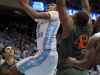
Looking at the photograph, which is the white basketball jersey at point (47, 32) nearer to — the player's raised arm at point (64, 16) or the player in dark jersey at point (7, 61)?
the player's raised arm at point (64, 16)

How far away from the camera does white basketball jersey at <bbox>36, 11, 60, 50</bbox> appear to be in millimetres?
3716

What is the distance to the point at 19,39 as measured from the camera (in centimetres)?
1475

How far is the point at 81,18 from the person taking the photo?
325 centimetres

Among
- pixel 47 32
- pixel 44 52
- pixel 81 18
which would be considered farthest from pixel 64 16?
pixel 44 52

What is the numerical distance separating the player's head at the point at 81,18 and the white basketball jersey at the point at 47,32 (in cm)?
47

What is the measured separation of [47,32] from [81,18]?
2.10 feet

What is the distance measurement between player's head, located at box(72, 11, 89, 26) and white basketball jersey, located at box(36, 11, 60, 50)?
1.56 ft

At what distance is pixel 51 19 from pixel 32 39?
13.1 meters

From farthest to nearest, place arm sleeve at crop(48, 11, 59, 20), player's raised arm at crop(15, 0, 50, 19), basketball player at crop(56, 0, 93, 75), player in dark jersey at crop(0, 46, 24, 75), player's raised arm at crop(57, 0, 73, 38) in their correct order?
player in dark jersey at crop(0, 46, 24, 75) < arm sleeve at crop(48, 11, 59, 20) < player's raised arm at crop(15, 0, 50, 19) < basketball player at crop(56, 0, 93, 75) < player's raised arm at crop(57, 0, 73, 38)

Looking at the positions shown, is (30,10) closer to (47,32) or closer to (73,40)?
(47,32)

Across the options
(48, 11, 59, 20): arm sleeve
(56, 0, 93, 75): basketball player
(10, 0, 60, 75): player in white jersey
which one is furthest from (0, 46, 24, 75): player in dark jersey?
(56, 0, 93, 75): basketball player

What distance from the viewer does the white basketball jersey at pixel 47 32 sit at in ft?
12.2

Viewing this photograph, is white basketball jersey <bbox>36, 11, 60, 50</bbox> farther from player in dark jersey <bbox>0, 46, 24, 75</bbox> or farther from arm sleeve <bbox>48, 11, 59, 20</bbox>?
player in dark jersey <bbox>0, 46, 24, 75</bbox>

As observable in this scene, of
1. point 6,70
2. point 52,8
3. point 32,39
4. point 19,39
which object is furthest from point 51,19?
point 32,39
